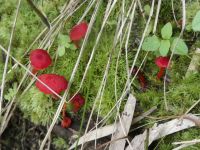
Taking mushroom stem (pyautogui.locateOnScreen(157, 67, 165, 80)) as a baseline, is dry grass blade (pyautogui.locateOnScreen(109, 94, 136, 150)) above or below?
below

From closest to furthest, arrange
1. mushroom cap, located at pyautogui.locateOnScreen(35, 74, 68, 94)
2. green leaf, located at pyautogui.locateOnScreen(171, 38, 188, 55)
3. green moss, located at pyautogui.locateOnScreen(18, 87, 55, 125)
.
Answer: green leaf, located at pyautogui.locateOnScreen(171, 38, 188, 55), mushroom cap, located at pyautogui.locateOnScreen(35, 74, 68, 94), green moss, located at pyautogui.locateOnScreen(18, 87, 55, 125)

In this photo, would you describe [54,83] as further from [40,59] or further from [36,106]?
[36,106]

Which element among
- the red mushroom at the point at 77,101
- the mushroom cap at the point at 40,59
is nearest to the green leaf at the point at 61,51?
the mushroom cap at the point at 40,59

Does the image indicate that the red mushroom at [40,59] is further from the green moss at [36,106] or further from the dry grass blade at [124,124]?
the dry grass blade at [124,124]

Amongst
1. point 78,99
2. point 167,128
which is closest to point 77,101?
point 78,99

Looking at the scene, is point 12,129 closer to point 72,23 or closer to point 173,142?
point 72,23

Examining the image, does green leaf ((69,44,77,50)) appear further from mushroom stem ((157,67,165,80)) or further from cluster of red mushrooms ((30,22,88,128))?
mushroom stem ((157,67,165,80))

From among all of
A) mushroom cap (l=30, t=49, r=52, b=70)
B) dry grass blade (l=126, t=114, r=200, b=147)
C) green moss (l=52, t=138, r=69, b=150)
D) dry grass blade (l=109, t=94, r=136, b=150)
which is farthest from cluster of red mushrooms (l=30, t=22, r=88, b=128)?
dry grass blade (l=126, t=114, r=200, b=147)
